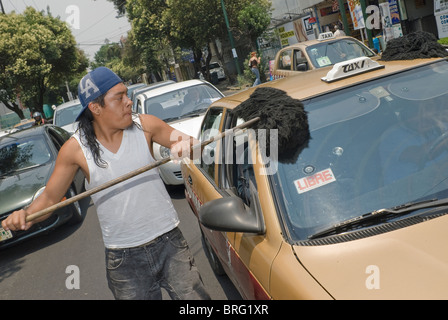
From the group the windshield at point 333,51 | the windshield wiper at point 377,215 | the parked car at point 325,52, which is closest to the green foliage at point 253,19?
the parked car at point 325,52

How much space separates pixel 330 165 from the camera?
7.82 feet

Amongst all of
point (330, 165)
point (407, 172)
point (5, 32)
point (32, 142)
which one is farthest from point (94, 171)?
point (5, 32)

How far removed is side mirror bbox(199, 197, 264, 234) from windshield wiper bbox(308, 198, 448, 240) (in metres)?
0.30

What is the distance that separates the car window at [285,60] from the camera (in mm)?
10411

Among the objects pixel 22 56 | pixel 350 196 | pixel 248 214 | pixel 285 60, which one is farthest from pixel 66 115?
pixel 350 196

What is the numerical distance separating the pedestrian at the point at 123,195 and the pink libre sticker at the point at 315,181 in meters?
0.66

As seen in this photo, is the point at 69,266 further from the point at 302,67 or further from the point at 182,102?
the point at 302,67

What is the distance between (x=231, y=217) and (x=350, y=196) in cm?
60

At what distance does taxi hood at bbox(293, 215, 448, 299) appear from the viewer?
5.33 feet

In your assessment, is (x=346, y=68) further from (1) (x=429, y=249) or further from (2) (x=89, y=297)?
(2) (x=89, y=297)

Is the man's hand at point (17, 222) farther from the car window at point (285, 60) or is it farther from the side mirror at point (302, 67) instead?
the car window at point (285, 60)

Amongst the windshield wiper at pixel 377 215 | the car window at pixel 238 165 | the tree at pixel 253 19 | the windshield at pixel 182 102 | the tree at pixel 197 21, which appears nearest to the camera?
the windshield wiper at pixel 377 215
